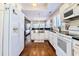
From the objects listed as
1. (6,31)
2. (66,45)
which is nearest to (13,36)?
(6,31)

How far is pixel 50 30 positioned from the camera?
3.34 m

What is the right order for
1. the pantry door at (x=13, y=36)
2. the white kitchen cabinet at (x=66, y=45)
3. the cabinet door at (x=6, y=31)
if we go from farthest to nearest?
the pantry door at (x=13, y=36)
the cabinet door at (x=6, y=31)
the white kitchen cabinet at (x=66, y=45)

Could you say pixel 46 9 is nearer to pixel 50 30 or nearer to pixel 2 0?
pixel 50 30

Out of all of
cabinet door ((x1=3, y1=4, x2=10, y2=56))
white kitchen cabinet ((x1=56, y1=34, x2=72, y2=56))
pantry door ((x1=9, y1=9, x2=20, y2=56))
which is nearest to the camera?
white kitchen cabinet ((x1=56, y1=34, x2=72, y2=56))

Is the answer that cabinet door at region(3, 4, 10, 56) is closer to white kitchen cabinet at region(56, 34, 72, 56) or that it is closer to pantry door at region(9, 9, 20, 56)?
pantry door at region(9, 9, 20, 56)

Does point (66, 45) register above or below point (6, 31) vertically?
below

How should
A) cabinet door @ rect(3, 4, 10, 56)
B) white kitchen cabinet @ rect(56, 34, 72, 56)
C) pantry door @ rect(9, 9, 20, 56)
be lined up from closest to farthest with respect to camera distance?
white kitchen cabinet @ rect(56, 34, 72, 56), cabinet door @ rect(3, 4, 10, 56), pantry door @ rect(9, 9, 20, 56)

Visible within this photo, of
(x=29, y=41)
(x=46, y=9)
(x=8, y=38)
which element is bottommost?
(x=29, y=41)

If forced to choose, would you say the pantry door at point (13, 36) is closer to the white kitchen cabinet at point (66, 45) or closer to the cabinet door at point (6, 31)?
the cabinet door at point (6, 31)

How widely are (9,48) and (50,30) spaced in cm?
187

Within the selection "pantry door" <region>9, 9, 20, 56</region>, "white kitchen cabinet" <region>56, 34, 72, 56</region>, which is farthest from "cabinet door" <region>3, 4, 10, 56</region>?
"white kitchen cabinet" <region>56, 34, 72, 56</region>

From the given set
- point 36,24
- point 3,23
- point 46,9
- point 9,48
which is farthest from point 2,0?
point 46,9

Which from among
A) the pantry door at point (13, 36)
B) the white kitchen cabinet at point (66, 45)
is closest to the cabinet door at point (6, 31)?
the pantry door at point (13, 36)

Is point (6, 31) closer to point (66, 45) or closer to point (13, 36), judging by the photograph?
point (13, 36)
